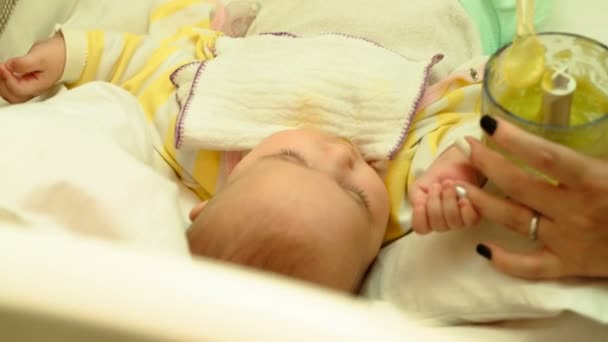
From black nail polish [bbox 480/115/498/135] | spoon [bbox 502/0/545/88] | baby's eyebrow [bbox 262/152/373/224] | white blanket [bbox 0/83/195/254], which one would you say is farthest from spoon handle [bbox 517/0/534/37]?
white blanket [bbox 0/83/195/254]

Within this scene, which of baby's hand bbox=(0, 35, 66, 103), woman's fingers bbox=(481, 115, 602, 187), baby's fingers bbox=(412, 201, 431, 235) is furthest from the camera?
baby's hand bbox=(0, 35, 66, 103)

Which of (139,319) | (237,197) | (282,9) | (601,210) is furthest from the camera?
(282,9)

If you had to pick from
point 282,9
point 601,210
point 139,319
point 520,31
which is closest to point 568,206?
point 601,210

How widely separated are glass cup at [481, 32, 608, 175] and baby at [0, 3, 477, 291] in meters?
0.09

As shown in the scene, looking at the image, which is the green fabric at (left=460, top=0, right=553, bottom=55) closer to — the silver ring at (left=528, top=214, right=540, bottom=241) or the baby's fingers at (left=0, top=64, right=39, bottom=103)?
the silver ring at (left=528, top=214, right=540, bottom=241)

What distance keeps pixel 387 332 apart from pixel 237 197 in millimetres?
372

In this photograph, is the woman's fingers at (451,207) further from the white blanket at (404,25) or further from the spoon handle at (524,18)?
the white blanket at (404,25)

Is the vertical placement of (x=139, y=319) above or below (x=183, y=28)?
above

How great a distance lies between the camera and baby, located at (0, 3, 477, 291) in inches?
24.5

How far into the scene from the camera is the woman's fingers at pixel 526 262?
591 millimetres

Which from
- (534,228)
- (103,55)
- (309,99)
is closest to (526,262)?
(534,228)

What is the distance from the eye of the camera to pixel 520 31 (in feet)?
2.04

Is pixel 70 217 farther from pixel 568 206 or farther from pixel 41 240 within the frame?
pixel 568 206

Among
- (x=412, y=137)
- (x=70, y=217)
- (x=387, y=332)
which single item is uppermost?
(x=387, y=332)
